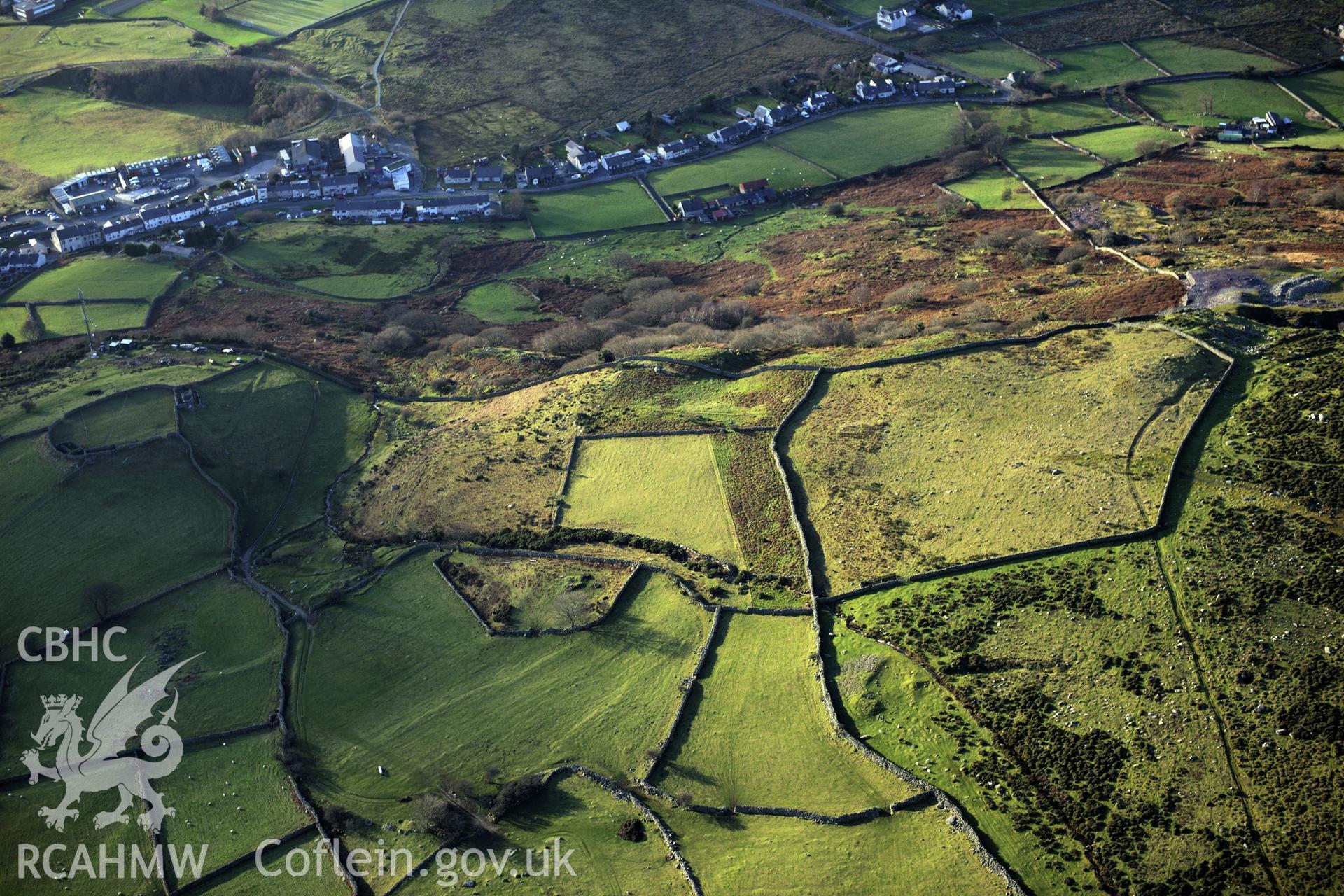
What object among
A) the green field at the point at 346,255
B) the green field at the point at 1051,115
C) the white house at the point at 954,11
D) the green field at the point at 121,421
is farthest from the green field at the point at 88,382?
the white house at the point at 954,11

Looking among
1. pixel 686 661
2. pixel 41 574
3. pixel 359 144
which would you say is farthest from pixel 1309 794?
pixel 359 144

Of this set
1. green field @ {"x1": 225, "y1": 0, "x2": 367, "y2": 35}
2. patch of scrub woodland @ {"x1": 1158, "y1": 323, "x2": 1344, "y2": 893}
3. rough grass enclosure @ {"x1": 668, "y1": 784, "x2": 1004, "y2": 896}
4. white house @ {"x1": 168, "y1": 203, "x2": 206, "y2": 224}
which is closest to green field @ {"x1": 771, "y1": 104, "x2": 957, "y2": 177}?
patch of scrub woodland @ {"x1": 1158, "y1": 323, "x2": 1344, "y2": 893}

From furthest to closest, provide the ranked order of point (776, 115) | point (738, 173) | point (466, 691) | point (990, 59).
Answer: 1. point (990, 59)
2. point (776, 115)
3. point (738, 173)
4. point (466, 691)

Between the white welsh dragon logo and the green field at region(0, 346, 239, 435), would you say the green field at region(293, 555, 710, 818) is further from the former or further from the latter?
the green field at region(0, 346, 239, 435)

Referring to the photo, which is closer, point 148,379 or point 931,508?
point 931,508

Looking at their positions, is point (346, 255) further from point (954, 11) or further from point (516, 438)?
point (954, 11)

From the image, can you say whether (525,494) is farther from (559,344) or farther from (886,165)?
(886,165)

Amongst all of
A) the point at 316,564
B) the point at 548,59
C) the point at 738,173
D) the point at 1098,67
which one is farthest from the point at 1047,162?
the point at 316,564
